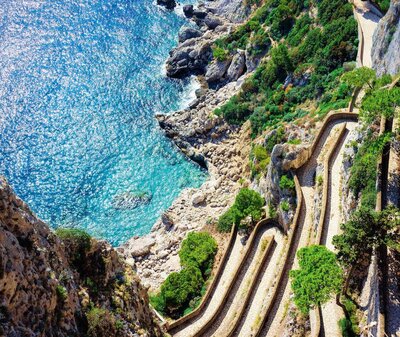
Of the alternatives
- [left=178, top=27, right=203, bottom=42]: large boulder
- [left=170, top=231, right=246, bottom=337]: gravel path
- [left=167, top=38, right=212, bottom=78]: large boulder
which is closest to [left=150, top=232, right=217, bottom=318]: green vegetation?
[left=170, top=231, right=246, bottom=337]: gravel path

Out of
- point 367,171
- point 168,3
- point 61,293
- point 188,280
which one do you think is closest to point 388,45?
point 367,171

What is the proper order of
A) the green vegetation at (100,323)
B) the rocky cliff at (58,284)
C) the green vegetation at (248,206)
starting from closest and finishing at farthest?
the rocky cliff at (58,284) → the green vegetation at (100,323) → the green vegetation at (248,206)

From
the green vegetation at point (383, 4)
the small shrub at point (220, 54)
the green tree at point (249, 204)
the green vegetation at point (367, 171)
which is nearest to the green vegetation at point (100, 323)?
the green vegetation at point (367, 171)

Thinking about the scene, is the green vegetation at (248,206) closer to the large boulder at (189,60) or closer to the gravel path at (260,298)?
the gravel path at (260,298)

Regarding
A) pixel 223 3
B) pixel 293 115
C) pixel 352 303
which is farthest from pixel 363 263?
pixel 223 3

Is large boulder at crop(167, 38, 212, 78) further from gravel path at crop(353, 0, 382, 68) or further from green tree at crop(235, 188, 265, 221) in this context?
green tree at crop(235, 188, 265, 221)

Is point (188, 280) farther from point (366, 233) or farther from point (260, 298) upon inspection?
point (366, 233)

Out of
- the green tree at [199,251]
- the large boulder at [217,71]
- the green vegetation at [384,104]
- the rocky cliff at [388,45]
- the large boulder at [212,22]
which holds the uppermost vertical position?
the large boulder at [212,22]

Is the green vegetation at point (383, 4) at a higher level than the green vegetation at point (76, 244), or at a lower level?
higher
